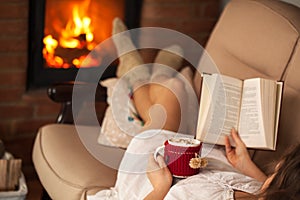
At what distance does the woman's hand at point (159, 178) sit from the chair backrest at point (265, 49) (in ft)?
1.20

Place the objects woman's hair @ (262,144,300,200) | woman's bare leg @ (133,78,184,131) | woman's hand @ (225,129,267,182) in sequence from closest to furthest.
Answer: woman's hair @ (262,144,300,200) → woman's hand @ (225,129,267,182) → woman's bare leg @ (133,78,184,131)

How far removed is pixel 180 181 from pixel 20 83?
142cm

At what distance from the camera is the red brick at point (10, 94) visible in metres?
3.09


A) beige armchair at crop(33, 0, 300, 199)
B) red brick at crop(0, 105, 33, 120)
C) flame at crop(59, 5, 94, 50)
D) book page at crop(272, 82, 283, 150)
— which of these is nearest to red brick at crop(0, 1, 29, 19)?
flame at crop(59, 5, 94, 50)

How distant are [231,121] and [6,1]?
131cm

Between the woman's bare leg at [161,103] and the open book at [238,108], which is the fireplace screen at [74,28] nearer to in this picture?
the woman's bare leg at [161,103]

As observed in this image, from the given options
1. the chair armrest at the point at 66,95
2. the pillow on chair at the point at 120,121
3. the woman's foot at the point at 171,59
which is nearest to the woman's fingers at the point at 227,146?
the pillow on chair at the point at 120,121

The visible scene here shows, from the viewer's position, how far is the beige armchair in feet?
7.03

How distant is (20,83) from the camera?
10.2ft

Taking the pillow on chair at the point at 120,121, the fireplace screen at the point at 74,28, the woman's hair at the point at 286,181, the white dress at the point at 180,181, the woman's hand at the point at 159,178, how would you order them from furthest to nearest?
the fireplace screen at the point at 74,28 < the pillow on chair at the point at 120,121 < the woman's hand at the point at 159,178 < the white dress at the point at 180,181 < the woman's hair at the point at 286,181

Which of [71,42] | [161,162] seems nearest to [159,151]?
[161,162]

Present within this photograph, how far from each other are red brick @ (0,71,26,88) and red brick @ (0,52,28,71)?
26 mm

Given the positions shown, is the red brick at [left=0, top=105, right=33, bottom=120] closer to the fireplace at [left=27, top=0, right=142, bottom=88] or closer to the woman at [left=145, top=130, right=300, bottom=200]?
the fireplace at [left=27, top=0, right=142, bottom=88]

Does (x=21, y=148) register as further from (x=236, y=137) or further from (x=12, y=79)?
(x=236, y=137)
